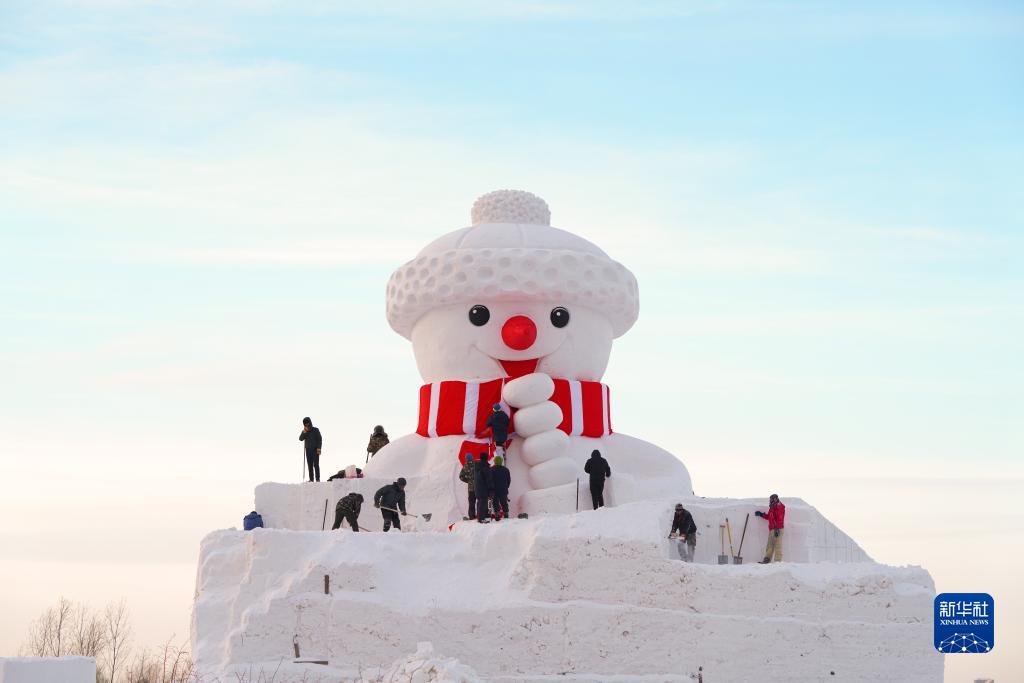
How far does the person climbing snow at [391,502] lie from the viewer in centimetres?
1717

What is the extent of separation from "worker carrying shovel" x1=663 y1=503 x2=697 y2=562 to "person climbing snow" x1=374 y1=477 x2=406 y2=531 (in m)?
3.66

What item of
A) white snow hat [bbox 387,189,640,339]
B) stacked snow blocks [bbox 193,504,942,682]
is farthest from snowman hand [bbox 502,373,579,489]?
stacked snow blocks [bbox 193,504,942,682]

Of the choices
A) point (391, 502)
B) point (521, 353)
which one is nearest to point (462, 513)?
point (391, 502)

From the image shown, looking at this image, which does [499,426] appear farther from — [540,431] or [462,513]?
[462,513]

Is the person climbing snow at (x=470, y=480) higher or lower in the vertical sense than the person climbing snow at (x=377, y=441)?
lower

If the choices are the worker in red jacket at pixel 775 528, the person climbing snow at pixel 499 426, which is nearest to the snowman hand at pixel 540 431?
the person climbing snow at pixel 499 426

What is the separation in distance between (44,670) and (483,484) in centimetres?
651

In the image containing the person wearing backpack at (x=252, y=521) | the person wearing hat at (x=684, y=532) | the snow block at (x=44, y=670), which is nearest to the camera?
the snow block at (x=44, y=670)

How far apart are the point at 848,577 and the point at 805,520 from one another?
1.80m

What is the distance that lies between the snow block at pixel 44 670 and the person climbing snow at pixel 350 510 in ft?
19.5

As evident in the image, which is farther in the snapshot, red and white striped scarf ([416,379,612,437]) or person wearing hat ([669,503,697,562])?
red and white striped scarf ([416,379,612,437])

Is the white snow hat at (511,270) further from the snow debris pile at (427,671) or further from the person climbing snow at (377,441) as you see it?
the snow debris pile at (427,671)

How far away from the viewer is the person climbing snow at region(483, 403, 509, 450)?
18031mm

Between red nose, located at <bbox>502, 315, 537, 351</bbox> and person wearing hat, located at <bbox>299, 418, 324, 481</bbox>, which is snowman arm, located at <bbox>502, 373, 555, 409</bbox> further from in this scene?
person wearing hat, located at <bbox>299, 418, 324, 481</bbox>
